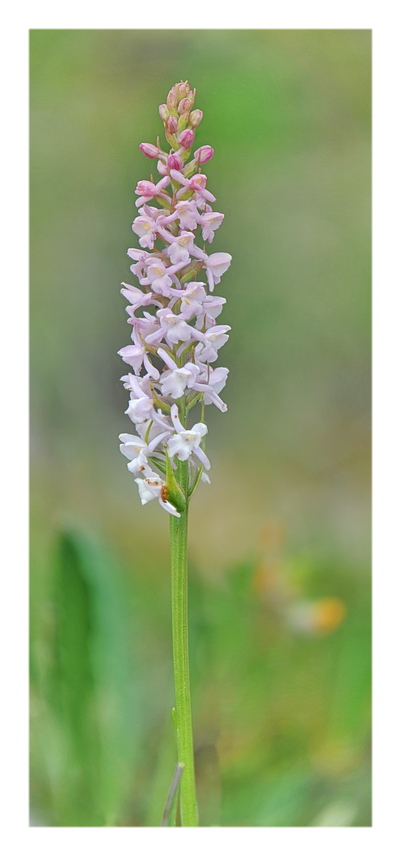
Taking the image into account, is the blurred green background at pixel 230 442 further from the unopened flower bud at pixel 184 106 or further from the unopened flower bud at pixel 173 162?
the unopened flower bud at pixel 173 162

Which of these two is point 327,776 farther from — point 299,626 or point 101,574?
point 101,574

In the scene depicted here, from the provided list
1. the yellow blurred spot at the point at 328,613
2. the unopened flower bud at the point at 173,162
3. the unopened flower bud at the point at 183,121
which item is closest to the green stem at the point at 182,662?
the yellow blurred spot at the point at 328,613

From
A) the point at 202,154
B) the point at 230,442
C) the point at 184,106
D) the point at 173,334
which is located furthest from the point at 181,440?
the point at 184,106

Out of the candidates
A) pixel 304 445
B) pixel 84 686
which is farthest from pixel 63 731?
pixel 304 445

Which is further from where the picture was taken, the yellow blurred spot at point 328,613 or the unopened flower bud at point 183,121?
the yellow blurred spot at point 328,613

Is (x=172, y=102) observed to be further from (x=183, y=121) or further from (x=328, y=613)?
(x=328, y=613)

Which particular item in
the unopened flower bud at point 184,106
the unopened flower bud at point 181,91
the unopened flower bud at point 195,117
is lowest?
the unopened flower bud at point 195,117

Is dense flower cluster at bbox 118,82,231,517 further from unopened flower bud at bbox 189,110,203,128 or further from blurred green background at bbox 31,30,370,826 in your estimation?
blurred green background at bbox 31,30,370,826
